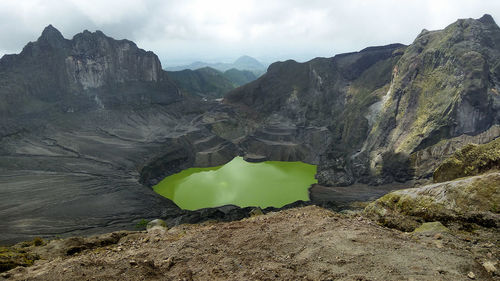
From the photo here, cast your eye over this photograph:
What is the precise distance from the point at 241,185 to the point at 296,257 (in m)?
34.9

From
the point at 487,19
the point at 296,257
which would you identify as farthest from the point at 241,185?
the point at 487,19

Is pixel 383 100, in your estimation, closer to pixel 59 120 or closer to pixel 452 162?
pixel 452 162

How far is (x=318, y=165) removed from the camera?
51.2m

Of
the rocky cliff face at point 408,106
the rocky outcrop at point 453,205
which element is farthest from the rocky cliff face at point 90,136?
the rocky cliff face at point 408,106

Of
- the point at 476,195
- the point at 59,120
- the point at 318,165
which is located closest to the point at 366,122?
the point at 318,165

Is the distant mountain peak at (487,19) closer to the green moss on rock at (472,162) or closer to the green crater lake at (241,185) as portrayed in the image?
the green crater lake at (241,185)

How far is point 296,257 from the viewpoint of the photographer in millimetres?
A: 9102

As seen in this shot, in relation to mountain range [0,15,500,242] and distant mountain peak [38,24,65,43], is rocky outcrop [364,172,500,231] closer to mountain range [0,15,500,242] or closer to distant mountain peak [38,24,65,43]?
mountain range [0,15,500,242]

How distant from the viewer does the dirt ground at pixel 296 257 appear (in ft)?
25.8

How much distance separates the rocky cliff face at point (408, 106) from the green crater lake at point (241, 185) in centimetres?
479

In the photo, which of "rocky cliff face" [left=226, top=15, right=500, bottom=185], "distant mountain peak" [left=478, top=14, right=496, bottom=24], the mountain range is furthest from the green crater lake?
"distant mountain peak" [left=478, top=14, right=496, bottom=24]

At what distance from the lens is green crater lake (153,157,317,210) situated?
38.3 metres

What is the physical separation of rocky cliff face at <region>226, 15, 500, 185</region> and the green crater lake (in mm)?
4793

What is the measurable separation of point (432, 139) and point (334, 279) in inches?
1548
